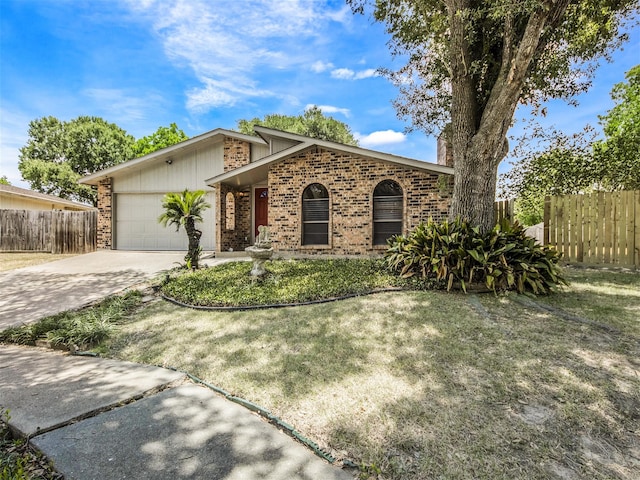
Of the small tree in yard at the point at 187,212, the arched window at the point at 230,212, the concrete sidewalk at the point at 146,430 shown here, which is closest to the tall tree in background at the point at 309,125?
the arched window at the point at 230,212

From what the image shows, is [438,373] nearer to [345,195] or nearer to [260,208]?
[345,195]

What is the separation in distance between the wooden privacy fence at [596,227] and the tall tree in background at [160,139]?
29720 millimetres

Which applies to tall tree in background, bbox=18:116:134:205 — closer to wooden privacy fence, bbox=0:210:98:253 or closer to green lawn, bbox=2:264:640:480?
wooden privacy fence, bbox=0:210:98:253

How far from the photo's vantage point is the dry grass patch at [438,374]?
78.0 inches

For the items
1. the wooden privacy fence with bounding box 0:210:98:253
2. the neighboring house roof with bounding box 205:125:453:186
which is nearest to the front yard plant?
the neighboring house roof with bounding box 205:125:453:186

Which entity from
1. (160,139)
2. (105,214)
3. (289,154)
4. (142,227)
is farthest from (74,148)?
(289,154)

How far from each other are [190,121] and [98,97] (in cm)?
1414

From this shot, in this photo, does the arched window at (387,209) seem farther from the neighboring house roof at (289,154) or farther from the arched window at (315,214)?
the arched window at (315,214)

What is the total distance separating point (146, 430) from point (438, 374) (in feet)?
7.83

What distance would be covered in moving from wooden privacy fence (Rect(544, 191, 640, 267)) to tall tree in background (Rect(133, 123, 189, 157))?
29720 mm

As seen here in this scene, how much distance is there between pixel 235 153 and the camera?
42.9 ft

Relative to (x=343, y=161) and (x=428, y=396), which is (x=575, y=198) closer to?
(x=343, y=161)

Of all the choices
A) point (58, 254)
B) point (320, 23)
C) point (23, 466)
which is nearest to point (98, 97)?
point (58, 254)

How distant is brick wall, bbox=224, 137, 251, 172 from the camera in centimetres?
1302
